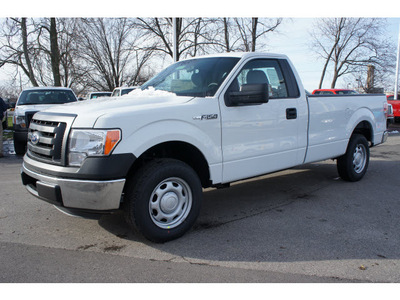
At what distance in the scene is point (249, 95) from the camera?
12.7 ft

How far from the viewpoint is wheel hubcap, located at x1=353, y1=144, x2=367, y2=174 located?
6172 millimetres

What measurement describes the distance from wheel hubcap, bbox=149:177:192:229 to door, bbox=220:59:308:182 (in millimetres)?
578

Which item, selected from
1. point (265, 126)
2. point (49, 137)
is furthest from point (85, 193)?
point (265, 126)

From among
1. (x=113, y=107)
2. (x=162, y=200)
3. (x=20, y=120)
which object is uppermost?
(x=113, y=107)

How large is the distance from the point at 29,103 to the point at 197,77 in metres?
7.53

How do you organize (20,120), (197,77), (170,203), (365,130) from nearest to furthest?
(170,203)
(197,77)
(365,130)
(20,120)

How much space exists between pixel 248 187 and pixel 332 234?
7.22ft

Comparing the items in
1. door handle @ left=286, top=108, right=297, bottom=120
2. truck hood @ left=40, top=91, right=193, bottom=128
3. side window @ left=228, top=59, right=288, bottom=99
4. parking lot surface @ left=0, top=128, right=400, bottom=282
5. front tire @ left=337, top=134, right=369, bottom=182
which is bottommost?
parking lot surface @ left=0, top=128, right=400, bottom=282

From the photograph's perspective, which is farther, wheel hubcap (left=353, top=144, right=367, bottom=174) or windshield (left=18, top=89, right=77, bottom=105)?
windshield (left=18, top=89, right=77, bottom=105)

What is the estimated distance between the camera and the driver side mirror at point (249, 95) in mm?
3840

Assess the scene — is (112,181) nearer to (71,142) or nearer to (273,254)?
(71,142)

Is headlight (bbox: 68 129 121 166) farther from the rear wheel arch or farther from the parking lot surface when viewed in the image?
the rear wheel arch

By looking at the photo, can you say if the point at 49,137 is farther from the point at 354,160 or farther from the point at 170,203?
the point at 354,160

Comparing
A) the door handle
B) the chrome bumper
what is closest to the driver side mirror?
the door handle
